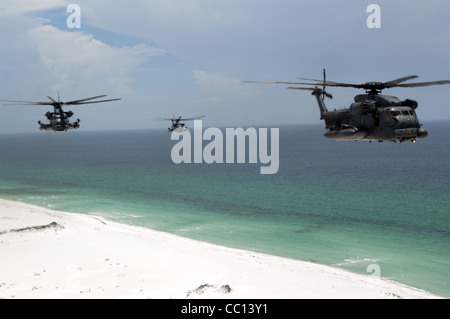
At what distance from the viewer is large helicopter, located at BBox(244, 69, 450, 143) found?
68.9ft

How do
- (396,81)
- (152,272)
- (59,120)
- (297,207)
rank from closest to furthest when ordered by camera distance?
(396,81), (152,272), (59,120), (297,207)

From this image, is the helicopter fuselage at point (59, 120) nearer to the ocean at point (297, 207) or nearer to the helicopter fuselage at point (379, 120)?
the ocean at point (297, 207)

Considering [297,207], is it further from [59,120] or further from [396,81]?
[396,81]

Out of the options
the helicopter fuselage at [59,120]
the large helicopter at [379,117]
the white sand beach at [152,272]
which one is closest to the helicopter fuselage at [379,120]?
the large helicopter at [379,117]

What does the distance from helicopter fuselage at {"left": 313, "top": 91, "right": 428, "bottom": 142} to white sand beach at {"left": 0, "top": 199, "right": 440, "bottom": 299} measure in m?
8.45

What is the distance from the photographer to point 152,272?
25328mm

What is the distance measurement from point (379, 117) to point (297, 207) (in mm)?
33218

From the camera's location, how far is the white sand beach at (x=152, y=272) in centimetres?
2219

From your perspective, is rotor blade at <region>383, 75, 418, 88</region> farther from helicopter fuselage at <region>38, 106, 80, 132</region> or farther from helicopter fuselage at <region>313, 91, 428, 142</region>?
helicopter fuselage at <region>38, 106, 80, 132</region>

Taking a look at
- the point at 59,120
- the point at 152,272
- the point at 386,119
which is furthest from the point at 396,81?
the point at 59,120

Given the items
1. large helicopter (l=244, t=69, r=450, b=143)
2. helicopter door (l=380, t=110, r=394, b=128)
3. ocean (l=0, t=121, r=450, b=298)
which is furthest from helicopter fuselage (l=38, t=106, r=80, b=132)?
helicopter door (l=380, t=110, r=394, b=128)

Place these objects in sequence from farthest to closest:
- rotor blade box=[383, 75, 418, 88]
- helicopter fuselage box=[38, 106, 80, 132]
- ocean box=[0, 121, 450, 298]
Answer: helicopter fuselage box=[38, 106, 80, 132] → ocean box=[0, 121, 450, 298] → rotor blade box=[383, 75, 418, 88]

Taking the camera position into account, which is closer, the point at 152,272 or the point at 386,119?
the point at 386,119

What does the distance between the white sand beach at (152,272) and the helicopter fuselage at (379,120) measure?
→ 8.45m
